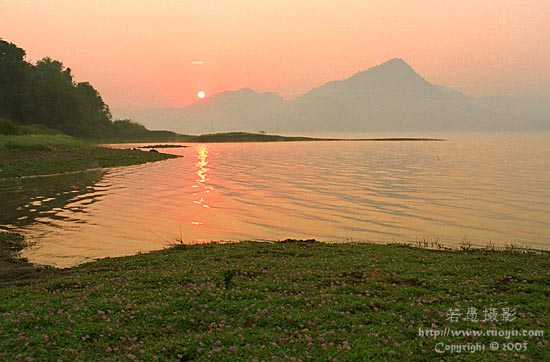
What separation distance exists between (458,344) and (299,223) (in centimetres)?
2058

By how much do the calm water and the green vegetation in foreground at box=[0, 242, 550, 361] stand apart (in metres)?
6.51

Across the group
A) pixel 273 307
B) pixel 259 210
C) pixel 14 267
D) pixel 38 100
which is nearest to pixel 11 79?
pixel 38 100

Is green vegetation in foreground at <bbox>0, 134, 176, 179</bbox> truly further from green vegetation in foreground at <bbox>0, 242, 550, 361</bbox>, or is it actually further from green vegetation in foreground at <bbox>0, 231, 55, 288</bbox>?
green vegetation in foreground at <bbox>0, 242, 550, 361</bbox>

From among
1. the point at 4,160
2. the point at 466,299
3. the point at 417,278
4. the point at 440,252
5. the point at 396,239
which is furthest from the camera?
the point at 4,160

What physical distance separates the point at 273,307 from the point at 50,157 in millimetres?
64612

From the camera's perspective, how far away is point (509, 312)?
13273 millimetres

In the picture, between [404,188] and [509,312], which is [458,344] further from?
[404,188]

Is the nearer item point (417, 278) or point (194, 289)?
point (194, 289)

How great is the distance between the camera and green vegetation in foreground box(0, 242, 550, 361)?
1130 centimetres

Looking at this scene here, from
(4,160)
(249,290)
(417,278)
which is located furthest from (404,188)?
(4,160)

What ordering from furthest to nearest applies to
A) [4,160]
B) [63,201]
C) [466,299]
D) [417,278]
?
[4,160]
[63,201]
[417,278]
[466,299]

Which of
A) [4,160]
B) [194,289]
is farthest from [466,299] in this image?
[4,160]

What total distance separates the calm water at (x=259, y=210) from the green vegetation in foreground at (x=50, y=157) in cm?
549

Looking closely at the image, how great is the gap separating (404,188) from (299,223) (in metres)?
23.4
